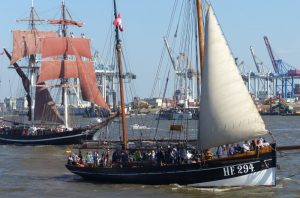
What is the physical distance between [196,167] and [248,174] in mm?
2448

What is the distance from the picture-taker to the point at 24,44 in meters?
88.9

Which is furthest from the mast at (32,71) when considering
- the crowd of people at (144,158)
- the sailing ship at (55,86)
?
the crowd of people at (144,158)

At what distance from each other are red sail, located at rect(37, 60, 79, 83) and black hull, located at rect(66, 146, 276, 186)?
152ft

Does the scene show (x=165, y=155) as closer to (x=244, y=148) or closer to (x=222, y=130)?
(x=222, y=130)

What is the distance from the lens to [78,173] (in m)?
38.6

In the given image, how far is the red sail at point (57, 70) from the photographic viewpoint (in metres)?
79.9

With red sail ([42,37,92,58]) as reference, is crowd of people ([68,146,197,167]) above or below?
below

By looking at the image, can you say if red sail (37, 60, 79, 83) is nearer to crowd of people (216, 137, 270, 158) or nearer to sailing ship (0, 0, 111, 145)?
sailing ship (0, 0, 111, 145)

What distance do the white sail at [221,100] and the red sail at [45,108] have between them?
161 ft

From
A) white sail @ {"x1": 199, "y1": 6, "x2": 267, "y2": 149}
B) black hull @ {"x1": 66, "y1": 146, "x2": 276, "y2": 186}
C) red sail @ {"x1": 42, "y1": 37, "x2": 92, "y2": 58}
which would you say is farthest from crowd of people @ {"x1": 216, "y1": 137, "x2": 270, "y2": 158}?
red sail @ {"x1": 42, "y1": 37, "x2": 92, "y2": 58}

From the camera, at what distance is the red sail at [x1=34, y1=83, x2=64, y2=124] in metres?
80.0

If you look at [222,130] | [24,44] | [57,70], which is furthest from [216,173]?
[24,44]

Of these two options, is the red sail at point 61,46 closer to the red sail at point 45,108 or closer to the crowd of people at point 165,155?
the red sail at point 45,108

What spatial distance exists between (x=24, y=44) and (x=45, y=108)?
1259cm
